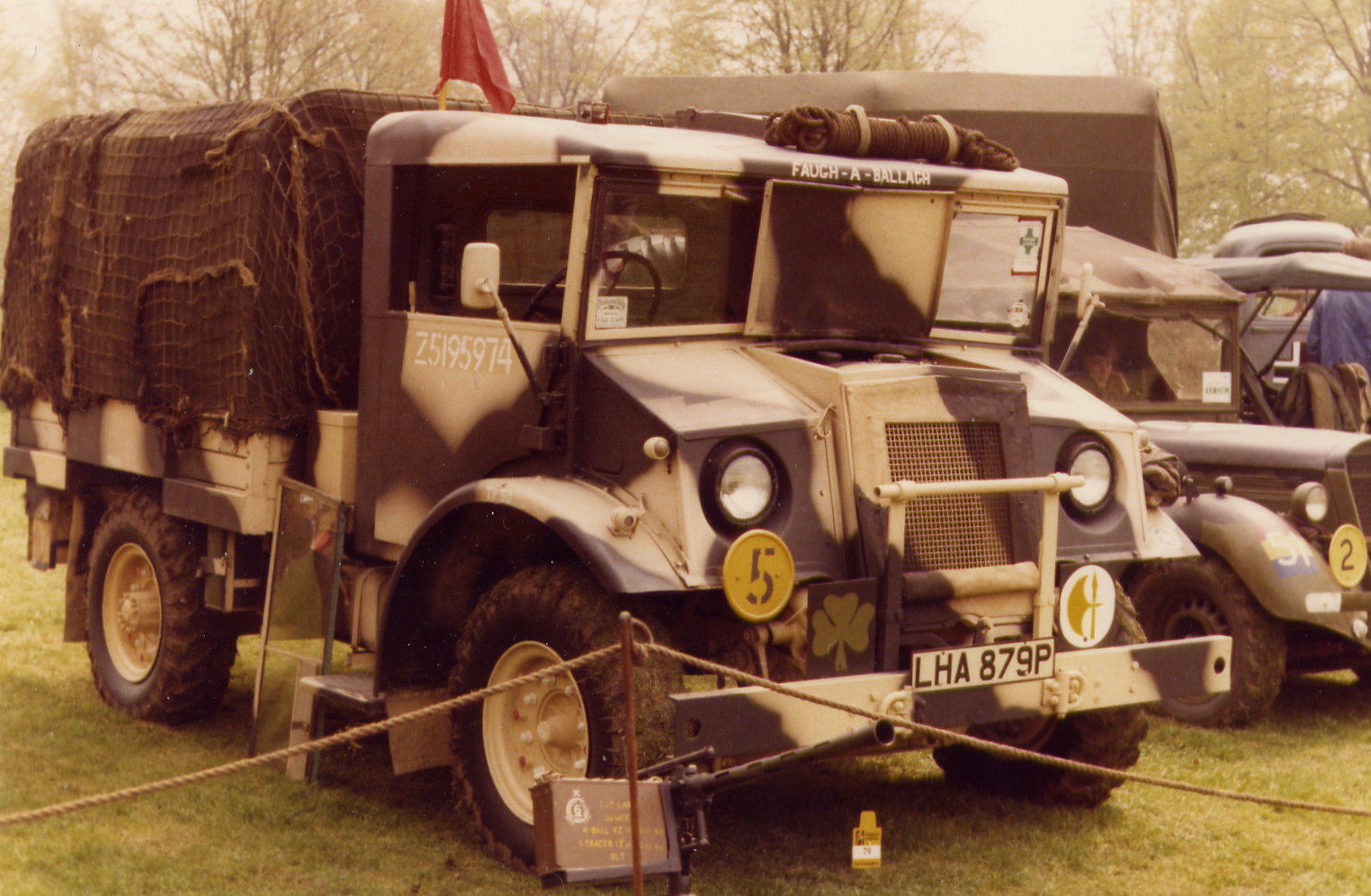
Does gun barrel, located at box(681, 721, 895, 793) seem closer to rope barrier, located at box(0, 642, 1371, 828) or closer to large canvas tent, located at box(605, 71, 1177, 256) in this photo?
rope barrier, located at box(0, 642, 1371, 828)

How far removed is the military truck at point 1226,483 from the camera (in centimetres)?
809

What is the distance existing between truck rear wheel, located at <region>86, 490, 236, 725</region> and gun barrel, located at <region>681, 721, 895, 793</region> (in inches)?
140

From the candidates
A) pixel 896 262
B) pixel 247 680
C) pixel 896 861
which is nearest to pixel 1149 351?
pixel 896 262

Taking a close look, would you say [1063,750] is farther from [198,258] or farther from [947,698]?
[198,258]

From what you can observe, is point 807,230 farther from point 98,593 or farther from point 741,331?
point 98,593

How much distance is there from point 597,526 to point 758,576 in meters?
0.49

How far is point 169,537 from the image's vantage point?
→ 7.81 metres

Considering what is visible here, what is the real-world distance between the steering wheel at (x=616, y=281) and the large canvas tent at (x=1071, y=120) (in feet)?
19.2

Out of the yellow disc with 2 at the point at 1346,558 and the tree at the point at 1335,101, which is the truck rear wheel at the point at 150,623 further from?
the tree at the point at 1335,101

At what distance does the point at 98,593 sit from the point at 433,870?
3.23 metres

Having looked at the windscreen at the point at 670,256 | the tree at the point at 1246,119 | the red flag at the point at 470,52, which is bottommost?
the windscreen at the point at 670,256

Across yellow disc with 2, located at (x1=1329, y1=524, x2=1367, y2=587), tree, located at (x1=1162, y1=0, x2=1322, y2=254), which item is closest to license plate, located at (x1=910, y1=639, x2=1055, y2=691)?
yellow disc with 2, located at (x1=1329, y1=524, x2=1367, y2=587)

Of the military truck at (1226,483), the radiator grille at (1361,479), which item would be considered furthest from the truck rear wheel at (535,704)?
the radiator grille at (1361,479)

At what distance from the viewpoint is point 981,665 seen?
17.8 feet
